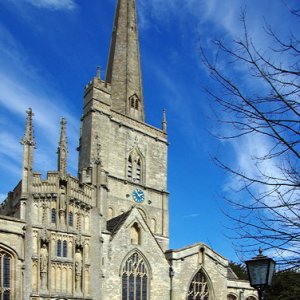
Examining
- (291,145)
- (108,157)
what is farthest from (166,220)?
(291,145)

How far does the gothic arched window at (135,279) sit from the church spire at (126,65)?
16711 millimetres

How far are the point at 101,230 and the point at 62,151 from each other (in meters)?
5.02

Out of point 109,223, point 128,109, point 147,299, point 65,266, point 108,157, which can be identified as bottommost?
point 147,299

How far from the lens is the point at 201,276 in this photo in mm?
34844

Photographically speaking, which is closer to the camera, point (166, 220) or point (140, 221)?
point (140, 221)

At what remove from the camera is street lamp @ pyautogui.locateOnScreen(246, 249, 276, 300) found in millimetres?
8867

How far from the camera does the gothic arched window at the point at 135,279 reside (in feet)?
100

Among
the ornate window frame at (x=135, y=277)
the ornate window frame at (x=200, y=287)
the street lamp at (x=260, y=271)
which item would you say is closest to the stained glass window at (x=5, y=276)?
the ornate window frame at (x=135, y=277)

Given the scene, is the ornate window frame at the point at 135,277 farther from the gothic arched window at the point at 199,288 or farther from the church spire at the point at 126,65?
the church spire at the point at 126,65

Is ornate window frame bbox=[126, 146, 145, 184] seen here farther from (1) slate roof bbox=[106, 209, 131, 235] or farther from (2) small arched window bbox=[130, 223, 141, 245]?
(2) small arched window bbox=[130, 223, 141, 245]

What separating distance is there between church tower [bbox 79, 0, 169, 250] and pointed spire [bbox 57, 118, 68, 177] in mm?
7661

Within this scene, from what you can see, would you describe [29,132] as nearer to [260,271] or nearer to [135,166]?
[135,166]

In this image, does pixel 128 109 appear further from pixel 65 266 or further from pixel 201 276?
pixel 65 266

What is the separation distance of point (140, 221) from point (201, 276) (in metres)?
6.35
